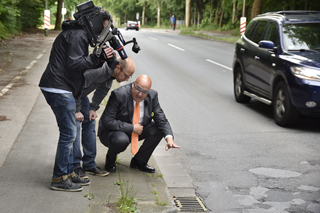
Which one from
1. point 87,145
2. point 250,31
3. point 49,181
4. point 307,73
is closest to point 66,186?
point 49,181

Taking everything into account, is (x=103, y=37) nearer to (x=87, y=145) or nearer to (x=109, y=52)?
(x=109, y=52)

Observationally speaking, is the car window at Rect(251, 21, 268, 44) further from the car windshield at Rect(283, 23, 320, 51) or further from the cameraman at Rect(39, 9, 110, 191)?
the cameraman at Rect(39, 9, 110, 191)

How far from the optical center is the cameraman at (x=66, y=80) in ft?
14.3

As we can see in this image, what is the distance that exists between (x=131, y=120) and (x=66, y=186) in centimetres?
112

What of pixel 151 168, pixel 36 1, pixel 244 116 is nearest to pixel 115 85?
pixel 244 116

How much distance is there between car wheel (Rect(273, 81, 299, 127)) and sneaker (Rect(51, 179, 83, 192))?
4.56 m

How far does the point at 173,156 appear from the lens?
21.7 feet

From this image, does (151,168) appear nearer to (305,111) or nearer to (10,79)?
(305,111)

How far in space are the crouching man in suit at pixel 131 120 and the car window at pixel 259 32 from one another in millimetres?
5201

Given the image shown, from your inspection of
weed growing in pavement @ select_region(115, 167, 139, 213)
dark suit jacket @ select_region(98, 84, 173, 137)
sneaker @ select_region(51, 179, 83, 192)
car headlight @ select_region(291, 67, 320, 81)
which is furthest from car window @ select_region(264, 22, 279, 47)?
sneaker @ select_region(51, 179, 83, 192)

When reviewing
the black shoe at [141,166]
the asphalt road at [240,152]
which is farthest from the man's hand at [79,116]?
the asphalt road at [240,152]

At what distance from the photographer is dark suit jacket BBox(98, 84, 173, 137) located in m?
5.30

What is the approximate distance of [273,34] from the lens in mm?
9430

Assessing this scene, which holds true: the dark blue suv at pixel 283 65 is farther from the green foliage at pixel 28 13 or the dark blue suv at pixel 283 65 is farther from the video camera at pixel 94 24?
the green foliage at pixel 28 13
